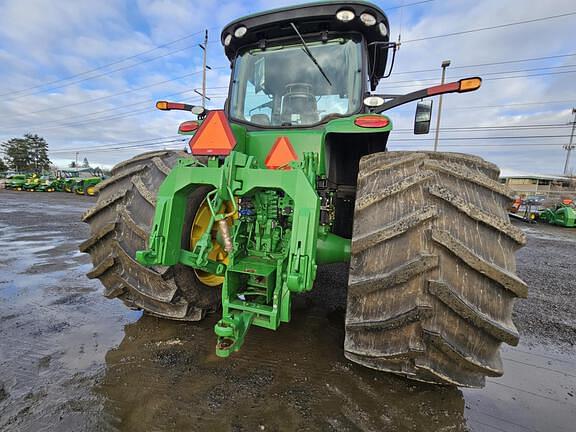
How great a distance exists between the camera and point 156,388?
1.79 m

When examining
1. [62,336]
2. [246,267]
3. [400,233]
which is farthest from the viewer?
[62,336]

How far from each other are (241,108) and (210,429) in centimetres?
236

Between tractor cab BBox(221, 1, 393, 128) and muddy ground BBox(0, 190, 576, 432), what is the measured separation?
5.85 ft

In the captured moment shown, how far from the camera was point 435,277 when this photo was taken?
1386 millimetres

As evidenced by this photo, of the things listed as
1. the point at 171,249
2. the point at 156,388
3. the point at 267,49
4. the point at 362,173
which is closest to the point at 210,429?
the point at 156,388

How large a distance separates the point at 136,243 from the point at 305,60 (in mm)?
1904

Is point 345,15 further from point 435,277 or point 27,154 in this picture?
point 27,154

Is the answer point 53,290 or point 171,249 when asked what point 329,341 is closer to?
point 171,249

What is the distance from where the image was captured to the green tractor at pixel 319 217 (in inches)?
56.3

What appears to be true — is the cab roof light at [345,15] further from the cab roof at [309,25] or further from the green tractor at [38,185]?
the green tractor at [38,185]

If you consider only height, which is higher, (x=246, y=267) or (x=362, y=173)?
(x=362, y=173)

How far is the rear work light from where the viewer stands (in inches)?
75.8

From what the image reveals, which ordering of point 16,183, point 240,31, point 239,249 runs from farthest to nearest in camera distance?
point 16,183 < point 240,31 < point 239,249

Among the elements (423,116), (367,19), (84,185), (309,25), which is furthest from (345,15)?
(84,185)
